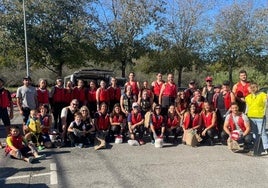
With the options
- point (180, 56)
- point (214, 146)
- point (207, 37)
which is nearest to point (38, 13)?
point (180, 56)

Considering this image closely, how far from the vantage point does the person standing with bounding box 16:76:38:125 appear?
348 inches

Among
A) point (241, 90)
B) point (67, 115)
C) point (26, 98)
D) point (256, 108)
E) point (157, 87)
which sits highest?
point (157, 87)

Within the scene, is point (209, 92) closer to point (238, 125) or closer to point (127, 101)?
point (238, 125)

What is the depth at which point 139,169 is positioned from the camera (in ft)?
21.6

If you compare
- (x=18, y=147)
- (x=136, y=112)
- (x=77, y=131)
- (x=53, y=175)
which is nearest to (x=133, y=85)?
(x=136, y=112)

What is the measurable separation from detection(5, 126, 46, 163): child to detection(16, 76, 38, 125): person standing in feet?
4.74

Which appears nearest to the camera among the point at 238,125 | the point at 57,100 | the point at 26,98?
the point at 238,125

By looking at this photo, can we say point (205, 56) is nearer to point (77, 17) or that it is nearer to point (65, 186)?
point (77, 17)

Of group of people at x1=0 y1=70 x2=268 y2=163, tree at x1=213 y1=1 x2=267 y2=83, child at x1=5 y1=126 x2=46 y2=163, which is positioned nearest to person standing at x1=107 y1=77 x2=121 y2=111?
group of people at x1=0 y1=70 x2=268 y2=163

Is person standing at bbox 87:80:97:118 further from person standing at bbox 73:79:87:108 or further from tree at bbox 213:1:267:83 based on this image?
tree at bbox 213:1:267:83

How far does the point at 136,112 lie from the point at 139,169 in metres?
2.73

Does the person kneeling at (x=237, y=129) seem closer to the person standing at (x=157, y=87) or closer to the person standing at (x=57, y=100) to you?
the person standing at (x=157, y=87)

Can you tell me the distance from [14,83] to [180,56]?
17.8 m

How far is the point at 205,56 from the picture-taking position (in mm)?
26641
